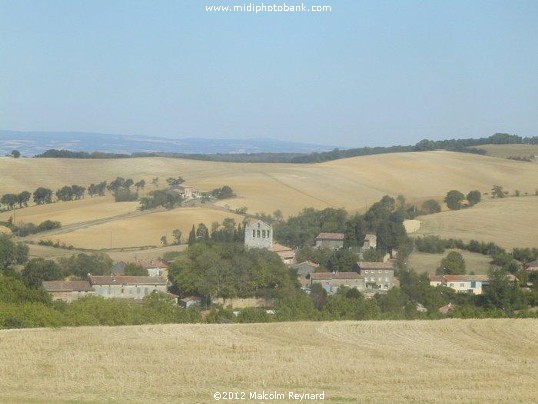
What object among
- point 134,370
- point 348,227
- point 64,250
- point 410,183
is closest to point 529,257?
point 348,227

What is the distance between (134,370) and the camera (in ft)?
59.4

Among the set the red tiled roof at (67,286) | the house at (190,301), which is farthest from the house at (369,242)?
the red tiled roof at (67,286)

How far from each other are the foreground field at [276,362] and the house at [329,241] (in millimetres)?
35604

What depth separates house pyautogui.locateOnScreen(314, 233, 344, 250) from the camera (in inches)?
2474

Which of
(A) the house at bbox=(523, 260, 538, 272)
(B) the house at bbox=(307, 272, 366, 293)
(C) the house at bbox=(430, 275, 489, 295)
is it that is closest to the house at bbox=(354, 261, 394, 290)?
(B) the house at bbox=(307, 272, 366, 293)

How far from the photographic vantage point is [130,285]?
48.3 metres

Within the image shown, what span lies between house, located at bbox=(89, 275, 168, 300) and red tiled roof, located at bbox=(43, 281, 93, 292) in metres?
0.82

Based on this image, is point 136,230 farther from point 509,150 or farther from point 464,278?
point 509,150

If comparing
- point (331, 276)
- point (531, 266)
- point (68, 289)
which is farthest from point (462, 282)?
point (68, 289)

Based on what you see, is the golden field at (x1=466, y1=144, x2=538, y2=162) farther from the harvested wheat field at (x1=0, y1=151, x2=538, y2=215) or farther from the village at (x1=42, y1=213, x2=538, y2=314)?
the village at (x1=42, y1=213, x2=538, y2=314)

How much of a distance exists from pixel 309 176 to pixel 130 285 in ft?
152

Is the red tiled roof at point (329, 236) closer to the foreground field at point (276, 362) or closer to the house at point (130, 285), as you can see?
the house at point (130, 285)

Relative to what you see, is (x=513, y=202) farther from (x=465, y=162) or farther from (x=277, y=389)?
(x=277, y=389)

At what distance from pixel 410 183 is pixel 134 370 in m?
73.6
